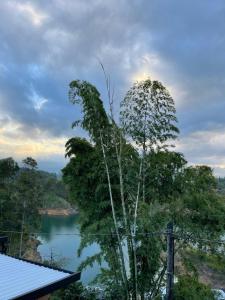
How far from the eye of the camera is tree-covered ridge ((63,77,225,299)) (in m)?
5.98

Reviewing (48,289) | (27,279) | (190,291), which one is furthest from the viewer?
(190,291)

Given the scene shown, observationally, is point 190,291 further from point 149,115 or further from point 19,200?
point 19,200

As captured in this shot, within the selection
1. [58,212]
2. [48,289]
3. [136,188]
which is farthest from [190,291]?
[58,212]

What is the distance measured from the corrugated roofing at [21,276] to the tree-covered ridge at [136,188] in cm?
181

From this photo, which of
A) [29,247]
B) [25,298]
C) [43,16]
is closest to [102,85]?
[43,16]

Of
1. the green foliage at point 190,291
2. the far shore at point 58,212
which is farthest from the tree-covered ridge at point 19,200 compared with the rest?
the far shore at point 58,212

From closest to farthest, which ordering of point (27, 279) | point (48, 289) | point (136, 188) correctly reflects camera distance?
point (48, 289)
point (27, 279)
point (136, 188)

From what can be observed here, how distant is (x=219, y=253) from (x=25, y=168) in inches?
714

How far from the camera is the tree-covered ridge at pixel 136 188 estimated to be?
5.98 m

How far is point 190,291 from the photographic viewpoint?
241 inches

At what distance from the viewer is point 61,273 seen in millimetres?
4422

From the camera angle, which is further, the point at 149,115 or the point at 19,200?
the point at 19,200

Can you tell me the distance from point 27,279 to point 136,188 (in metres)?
3.05

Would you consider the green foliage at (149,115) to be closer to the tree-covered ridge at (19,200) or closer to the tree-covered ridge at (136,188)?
the tree-covered ridge at (136,188)
